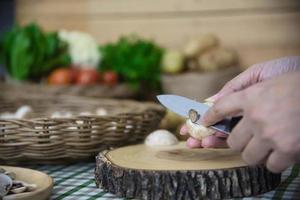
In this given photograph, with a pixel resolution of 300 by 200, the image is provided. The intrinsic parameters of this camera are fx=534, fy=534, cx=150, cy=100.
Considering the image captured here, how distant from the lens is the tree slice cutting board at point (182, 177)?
754 millimetres

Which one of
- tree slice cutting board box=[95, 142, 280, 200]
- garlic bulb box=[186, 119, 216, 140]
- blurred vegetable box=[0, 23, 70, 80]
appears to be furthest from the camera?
blurred vegetable box=[0, 23, 70, 80]

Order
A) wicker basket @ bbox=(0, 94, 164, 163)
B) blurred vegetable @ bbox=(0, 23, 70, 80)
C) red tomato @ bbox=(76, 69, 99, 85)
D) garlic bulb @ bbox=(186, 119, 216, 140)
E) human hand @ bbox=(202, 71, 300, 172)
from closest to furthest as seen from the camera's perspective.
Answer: human hand @ bbox=(202, 71, 300, 172) < garlic bulb @ bbox=(186, 119, 216, 140) < wicker basket @ bbox=(0, 94, 164, 163) < red tomato @ bbox=(76, 69, 99, 85) < blurred vegetable @ bbox=(0, 23, 70, 80)

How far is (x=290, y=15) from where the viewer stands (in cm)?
198

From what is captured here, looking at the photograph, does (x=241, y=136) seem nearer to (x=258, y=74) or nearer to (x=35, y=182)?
(x=258, y=74)

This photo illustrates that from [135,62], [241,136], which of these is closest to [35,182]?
[241,136]

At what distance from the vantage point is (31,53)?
1.94 meters

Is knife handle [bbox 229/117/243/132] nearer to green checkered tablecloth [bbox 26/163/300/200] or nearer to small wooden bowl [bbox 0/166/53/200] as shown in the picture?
green checkered tablecloth [bbox 26/163/300/200]

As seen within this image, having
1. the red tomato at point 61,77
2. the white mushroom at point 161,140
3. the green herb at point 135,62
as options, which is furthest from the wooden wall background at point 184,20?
the white mushroom at point 161,140

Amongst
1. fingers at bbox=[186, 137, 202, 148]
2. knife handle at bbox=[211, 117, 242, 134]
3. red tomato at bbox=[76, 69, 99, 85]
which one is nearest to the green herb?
red tomato at bbox=[76, 69, 99, 85]

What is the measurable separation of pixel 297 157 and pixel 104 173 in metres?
0.31

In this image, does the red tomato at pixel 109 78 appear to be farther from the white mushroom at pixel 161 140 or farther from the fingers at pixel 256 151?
the fingers at pixel 256 151

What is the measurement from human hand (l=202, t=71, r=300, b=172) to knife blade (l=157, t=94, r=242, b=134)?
72 millimetres

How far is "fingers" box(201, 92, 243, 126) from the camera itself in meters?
0.68

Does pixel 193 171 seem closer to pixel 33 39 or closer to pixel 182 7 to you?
pixel 33 39
